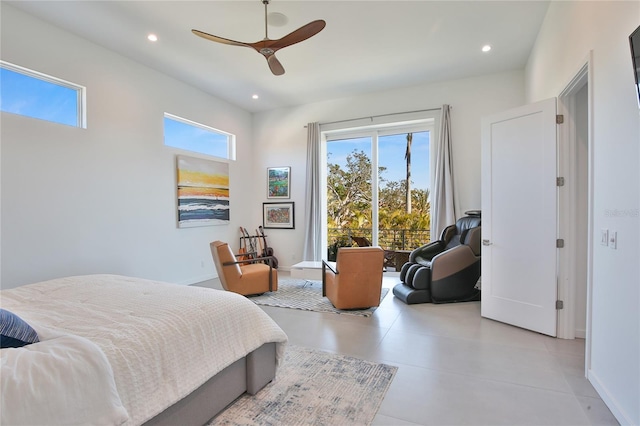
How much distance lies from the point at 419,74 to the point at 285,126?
2.88 m

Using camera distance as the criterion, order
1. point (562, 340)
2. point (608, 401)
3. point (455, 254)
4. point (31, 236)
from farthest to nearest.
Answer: point (455, 254), point (31, 236), point (562, 340), point (608, 401)

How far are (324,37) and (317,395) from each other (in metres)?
3.86

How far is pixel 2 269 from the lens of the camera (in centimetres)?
315

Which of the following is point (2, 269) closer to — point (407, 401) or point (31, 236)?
point (31, 236)

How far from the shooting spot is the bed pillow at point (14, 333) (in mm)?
1281

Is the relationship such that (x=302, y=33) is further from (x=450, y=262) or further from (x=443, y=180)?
(x=443, y=180)

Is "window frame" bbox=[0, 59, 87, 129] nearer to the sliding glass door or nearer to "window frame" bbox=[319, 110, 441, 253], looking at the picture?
"window frame" bbox=[319, 110, 441, 253]

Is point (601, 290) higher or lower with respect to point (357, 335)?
higher

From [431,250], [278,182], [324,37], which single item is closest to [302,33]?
[324,37]

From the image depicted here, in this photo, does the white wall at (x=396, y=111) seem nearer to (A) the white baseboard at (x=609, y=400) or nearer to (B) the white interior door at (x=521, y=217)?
(B) the white interior door at (x=521, y=217)

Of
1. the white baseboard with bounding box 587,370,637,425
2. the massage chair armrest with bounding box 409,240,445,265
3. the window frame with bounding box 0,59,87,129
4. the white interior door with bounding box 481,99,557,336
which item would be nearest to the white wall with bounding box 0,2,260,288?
the window frame with bounding box 0,59,87,129

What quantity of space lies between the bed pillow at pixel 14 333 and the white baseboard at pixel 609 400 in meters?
2.98

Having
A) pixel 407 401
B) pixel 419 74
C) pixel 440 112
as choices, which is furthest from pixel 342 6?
pixel 407 401

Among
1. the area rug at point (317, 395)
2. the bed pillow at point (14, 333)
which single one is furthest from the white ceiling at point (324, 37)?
the area rug at point (317, 395)
